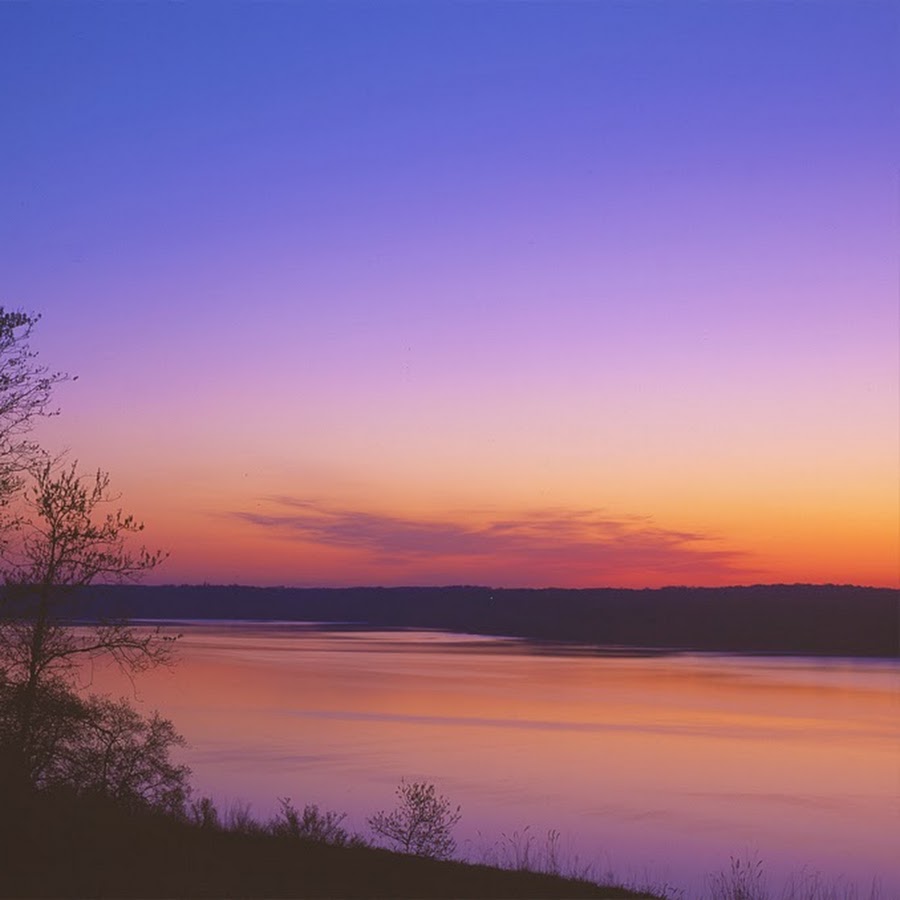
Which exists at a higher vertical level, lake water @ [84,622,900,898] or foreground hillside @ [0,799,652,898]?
foreground hillside @ [0,799,652,898]

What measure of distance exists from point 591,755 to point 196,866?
37659 mm

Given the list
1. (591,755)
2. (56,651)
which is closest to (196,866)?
(56,651)

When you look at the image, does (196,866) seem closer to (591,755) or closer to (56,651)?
(56,651)

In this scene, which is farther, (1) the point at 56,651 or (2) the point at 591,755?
(2) the point at 591,755

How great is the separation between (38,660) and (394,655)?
11458cm

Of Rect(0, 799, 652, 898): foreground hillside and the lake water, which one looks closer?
Rect(0, 799, 652, 898): foreground hillside

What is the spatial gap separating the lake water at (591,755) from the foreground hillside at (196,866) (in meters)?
9.78

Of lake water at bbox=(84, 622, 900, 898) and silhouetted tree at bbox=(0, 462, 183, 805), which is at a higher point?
silhouetted tree at bbox=(0, 462, 183, 805)

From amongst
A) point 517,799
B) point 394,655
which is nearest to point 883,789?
point 517,799

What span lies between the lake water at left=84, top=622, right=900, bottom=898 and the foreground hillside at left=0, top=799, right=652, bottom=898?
385 inches

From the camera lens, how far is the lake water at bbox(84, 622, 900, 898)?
35750 millimetres

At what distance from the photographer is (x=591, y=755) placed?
5403 centimetres

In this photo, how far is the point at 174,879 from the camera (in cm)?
1759

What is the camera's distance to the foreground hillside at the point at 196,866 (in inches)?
666
